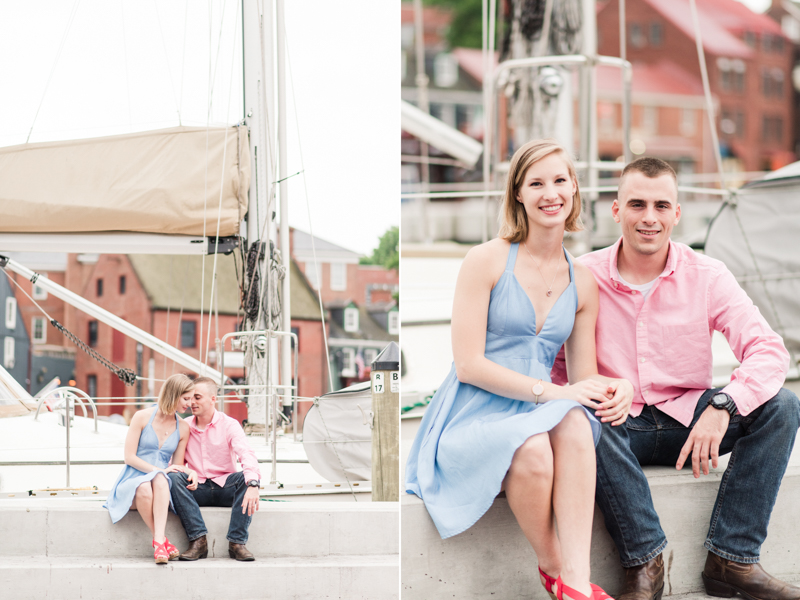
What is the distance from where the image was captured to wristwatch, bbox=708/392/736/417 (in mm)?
2012

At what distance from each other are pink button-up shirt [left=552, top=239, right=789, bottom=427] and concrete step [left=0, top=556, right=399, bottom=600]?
2.05 meters

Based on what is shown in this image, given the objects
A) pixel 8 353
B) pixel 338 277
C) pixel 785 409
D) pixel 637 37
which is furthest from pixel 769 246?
pixel 637 37

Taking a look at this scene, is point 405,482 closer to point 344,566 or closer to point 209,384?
point 344,566

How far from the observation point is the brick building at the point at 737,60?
33125mm

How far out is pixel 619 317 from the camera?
2.23m

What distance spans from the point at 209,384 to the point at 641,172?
99.2 inches

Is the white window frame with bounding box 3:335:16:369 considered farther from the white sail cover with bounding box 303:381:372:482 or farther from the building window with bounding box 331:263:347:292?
the building window with bounding box 331:263:347:292

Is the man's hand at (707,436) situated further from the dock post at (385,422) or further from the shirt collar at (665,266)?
the dock post at (385,422)

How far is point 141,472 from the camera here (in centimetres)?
373

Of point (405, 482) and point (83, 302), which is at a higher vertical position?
point (83, 302)

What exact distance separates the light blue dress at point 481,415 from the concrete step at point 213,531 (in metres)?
1.93

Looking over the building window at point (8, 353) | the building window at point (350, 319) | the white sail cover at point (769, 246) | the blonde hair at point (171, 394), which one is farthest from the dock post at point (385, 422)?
the building window at point (350, 319)

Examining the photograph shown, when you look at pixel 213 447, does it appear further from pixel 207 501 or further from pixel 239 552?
pixel 239 552

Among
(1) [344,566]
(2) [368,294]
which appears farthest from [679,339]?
(2) [368,294]
